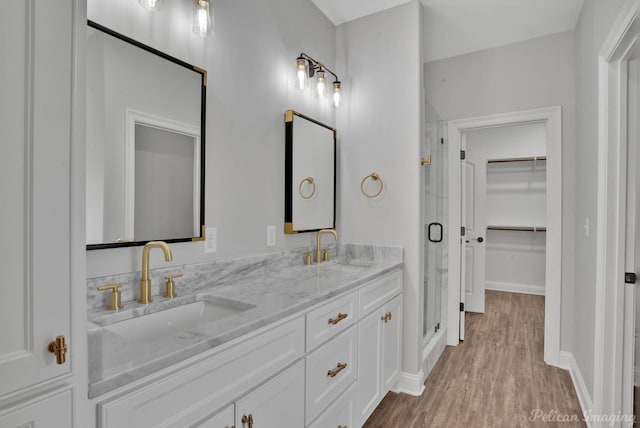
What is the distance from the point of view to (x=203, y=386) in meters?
0.97

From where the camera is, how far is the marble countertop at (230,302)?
829 mm

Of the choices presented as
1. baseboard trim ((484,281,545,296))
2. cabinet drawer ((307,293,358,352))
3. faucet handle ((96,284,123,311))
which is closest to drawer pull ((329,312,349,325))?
cabinet drawer ((307,293,358,352))

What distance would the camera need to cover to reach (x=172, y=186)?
59.1 inches

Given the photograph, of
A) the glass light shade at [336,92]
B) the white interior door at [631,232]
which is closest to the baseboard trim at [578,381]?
the white interior door at [631,232]

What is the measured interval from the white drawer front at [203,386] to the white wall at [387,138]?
4.43 ft

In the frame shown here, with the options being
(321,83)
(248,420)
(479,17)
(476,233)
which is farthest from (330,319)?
(476,233)

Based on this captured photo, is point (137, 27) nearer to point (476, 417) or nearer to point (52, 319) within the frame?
point (52, 319)

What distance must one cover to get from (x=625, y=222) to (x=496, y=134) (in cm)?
402

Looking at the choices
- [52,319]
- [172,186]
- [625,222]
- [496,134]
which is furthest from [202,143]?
[496,134]

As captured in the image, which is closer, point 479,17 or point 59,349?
point 59,349

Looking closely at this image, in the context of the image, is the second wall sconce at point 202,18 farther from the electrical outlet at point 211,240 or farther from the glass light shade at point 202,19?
the electrical outlet at point 211,240

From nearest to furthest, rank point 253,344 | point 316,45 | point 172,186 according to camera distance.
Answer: point 253,344 < point 172,186 < point 316,45

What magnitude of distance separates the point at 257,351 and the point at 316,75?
1.95 m

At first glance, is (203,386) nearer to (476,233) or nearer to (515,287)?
(476,233)
